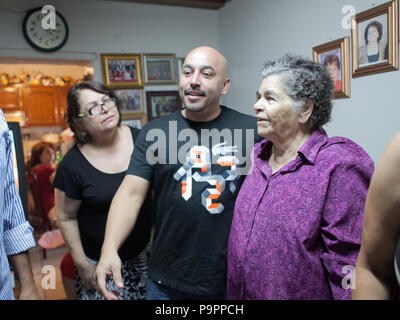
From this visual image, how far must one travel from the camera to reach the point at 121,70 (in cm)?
331

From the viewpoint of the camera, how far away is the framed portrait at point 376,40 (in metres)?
1.69

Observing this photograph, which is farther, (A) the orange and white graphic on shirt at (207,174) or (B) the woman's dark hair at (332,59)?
(B) the woman's dark hair at (332,59)

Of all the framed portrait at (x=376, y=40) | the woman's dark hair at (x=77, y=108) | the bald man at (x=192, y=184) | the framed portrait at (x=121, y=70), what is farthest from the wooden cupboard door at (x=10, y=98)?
the framed portrait at (x=376, y=40)

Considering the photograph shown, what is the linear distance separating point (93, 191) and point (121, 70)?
6.71 feet

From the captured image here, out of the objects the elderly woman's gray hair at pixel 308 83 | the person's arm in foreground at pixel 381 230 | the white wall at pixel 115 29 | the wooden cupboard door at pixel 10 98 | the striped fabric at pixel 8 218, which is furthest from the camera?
the wooden cupboard door at pixel 10 98

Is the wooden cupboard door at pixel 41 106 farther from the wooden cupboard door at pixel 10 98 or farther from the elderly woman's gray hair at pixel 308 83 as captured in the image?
the elderly woman's gray hair at pixel 308 83

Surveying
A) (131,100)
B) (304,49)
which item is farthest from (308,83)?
(131,100)

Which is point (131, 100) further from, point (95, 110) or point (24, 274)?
point (24, 274)

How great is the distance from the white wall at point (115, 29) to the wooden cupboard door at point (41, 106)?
3.54 meters

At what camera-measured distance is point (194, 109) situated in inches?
54.7

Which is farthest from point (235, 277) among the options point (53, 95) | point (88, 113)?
point (53, 95)

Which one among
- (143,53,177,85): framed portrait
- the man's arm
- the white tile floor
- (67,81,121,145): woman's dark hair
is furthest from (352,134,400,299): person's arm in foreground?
(143,53,177,85): framed portrait

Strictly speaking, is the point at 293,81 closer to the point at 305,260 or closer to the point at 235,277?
the point at 305,260
